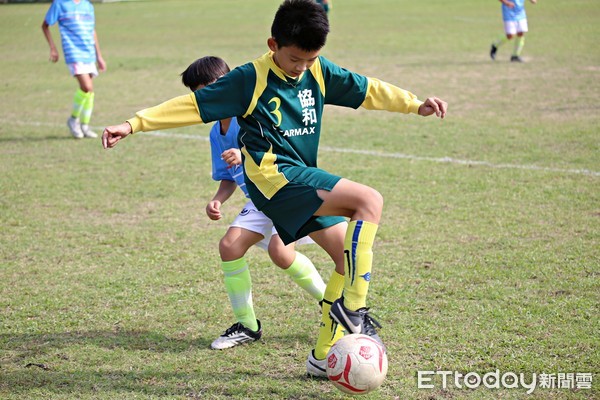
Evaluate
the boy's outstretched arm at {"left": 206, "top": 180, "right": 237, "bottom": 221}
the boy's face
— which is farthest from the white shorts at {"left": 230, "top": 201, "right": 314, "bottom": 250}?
the boy's face

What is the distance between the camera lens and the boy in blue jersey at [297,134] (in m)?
3.67

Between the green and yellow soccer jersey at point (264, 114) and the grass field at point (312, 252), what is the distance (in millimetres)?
1056

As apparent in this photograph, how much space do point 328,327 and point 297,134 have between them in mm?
1022

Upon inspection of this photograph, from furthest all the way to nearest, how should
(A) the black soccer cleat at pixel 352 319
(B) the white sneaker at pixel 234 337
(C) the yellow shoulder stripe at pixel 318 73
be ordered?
(B) the white sneaker at pixel 234 337
(C) the yellow shoulder stripe at pixel 318 73
(A) the black soccer cleat at pixel 352 319

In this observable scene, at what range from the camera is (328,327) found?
163 inches

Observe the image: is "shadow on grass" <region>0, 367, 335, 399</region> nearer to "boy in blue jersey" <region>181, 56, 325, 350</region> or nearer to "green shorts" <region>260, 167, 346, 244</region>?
"boy in blue jersey" <region>181, 56, 325, 350</region>

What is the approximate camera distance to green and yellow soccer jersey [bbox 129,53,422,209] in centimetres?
380

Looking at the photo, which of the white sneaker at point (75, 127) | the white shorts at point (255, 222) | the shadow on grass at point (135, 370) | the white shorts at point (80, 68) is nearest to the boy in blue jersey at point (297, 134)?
the shadow on grass at point (135, 370)

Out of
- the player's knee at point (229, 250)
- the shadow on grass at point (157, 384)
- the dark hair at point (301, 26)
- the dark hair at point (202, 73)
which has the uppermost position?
the dark hair at point (301, 26)

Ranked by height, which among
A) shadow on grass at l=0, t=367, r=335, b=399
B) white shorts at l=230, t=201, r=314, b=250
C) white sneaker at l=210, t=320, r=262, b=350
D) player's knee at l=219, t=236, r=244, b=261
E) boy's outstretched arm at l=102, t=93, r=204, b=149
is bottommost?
shadow on grass at l=0, t=367, r=335, b=399

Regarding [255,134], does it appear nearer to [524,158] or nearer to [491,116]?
[524,158]

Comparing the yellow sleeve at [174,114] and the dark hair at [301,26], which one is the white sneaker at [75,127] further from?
the dark hair at [301,26]

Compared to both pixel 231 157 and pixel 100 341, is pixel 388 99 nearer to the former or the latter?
pixel 231 157

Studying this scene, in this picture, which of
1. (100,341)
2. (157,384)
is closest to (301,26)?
(157,384)
